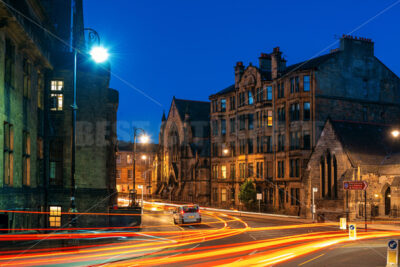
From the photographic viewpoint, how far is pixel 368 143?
46625 mm

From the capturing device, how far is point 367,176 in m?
43.0

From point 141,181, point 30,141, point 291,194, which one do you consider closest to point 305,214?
point 291,194

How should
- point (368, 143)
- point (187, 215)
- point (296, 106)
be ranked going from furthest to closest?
1. point (296, 106)
2. point (368, 143)
3. point (187, 215)

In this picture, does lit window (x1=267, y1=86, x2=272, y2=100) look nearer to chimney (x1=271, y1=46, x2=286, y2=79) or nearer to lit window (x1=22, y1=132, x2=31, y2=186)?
chimney (x1=271, y1=46, x2=286, y2=79)

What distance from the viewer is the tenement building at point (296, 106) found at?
52719mm

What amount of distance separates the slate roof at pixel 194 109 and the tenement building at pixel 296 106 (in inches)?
941

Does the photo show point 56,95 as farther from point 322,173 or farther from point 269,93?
point 269,93

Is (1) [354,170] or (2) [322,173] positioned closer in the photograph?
(1) [354,170]

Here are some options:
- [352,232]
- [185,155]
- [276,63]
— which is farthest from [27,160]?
[185,155]

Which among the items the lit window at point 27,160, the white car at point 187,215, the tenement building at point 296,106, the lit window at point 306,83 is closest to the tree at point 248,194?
the tenement building at point 296,106

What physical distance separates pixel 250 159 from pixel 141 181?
50407mm

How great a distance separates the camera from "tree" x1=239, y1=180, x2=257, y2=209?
57.8m

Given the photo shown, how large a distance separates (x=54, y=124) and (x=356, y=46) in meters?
37.1

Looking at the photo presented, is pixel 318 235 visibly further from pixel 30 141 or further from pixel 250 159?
pixel 250 159
